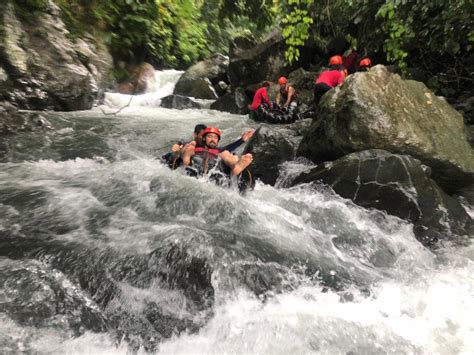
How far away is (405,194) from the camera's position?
4340 mm

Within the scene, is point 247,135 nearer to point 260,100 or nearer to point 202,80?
point 260,100

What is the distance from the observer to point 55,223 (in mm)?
3428

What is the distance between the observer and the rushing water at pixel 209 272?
2.41 meters

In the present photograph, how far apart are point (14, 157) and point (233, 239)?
3.84 metres

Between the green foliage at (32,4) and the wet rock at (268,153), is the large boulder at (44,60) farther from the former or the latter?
the wet rock at (268,153)

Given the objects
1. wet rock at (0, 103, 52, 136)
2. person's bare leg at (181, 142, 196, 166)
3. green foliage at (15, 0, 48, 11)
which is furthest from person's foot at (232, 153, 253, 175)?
green foliage at (15, 0, 48, 11)

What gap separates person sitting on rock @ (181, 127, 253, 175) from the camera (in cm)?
502

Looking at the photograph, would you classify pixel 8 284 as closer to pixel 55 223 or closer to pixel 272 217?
pixel 55 223

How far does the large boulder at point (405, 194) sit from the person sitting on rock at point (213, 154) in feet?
4.48

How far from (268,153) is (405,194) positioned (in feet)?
7.26

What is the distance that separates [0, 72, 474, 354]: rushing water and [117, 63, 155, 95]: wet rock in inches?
303

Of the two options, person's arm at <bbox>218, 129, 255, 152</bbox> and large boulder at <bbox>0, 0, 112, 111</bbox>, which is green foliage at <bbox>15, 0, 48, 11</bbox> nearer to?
large boulder at <bbox>0, 0, 112, 111</bbox>

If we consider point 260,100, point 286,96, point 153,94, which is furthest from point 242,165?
point 153,94

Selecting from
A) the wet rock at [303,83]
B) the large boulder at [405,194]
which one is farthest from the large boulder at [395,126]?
the wet rock at [303,83]
